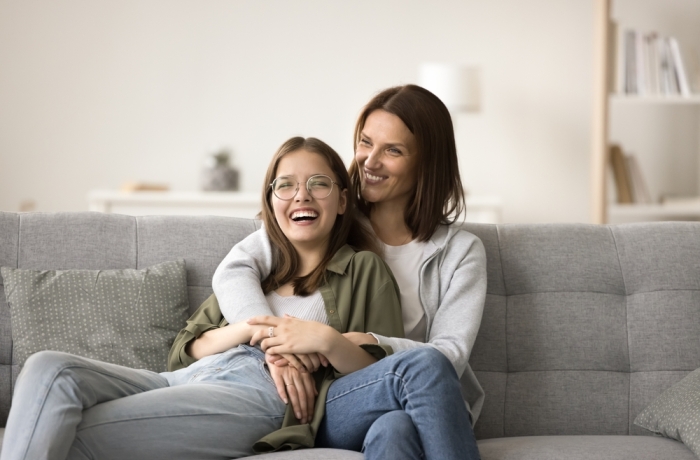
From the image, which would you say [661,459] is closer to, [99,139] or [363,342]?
[363,342]

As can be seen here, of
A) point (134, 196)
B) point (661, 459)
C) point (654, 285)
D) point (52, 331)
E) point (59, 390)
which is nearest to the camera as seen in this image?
point (59, 390)

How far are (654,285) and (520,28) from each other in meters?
2.92

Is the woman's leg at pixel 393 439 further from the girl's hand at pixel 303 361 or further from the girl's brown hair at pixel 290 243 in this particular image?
the girl's brown hair at pixel 290 243

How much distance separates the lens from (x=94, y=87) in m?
4.66

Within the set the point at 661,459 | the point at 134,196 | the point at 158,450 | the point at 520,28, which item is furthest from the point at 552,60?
the point at 158,450

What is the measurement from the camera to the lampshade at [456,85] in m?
4.30

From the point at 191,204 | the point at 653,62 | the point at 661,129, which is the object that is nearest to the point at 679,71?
the point at 653,62

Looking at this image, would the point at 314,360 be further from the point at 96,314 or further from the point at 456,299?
the point at 96,314

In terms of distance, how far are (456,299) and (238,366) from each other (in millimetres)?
523

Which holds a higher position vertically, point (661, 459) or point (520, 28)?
point (520, 28)

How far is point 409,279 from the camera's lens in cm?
200

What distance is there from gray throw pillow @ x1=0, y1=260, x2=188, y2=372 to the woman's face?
0.56 meters

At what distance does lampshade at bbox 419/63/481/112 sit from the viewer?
4305mm

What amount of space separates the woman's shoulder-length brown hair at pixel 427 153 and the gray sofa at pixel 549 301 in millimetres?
183
